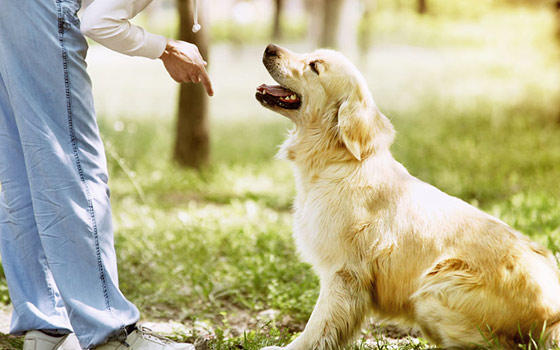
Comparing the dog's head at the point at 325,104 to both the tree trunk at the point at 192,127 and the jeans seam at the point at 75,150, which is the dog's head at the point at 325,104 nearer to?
the jeans seam at the point at 75,150

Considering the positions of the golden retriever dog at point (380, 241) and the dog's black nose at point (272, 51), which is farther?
the dog's black nose at point (272, 51)

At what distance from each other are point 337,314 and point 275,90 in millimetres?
1254

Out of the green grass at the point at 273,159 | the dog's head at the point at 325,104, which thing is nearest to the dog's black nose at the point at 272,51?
the dog's head at the point at 325,104

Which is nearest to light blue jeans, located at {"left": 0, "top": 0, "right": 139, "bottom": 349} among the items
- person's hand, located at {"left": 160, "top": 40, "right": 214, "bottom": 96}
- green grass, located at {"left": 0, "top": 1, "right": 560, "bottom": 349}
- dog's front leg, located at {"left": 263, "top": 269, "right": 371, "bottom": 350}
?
person's hand, located at {"left": 160, "top": 40, "right": 214, "bottom": 96}

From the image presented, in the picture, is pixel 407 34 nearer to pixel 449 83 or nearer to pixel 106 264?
pixel 449 83

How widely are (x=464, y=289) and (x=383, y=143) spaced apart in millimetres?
847

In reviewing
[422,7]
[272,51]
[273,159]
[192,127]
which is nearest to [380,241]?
[272,51]

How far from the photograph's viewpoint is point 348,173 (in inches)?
123

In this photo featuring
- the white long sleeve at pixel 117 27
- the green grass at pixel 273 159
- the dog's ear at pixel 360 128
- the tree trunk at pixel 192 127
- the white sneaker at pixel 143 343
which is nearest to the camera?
the white long sleeve at pixel 117 27

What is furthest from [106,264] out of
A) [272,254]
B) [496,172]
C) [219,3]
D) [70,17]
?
[219,3]

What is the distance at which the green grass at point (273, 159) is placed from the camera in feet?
13.6

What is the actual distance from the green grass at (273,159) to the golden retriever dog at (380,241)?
0.95 feet

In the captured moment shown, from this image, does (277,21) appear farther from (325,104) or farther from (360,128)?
(360,128)

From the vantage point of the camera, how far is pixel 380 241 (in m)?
2.96
